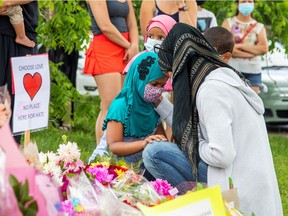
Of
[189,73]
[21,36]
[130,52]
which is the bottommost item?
[130,52]

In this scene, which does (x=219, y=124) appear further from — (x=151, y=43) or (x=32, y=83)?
(x=151, y=43)

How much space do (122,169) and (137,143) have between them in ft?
2.81

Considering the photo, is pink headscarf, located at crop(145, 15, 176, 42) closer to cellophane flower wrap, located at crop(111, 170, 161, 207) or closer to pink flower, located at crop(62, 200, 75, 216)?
cellophane flower wrap, located at crop(111, 170, 161, 207)

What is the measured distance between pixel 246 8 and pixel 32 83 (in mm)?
4985

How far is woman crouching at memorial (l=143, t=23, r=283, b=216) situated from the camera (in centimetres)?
458

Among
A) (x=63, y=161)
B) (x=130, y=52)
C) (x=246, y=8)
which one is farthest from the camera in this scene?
(x=246, y=8)

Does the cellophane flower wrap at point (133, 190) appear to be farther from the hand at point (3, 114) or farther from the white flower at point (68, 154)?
the hand at point (3, 114)

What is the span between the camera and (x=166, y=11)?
7277 millimetres

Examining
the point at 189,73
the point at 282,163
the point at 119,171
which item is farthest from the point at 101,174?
the point at 282,163

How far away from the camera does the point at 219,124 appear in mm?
4539

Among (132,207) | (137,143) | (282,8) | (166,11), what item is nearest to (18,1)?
(166,11)

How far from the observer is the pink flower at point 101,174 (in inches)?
171

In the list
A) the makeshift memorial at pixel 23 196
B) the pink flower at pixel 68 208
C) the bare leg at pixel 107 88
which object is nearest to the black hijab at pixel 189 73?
the pink flower at pixel 68 208

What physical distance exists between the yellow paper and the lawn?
12.8 ft
